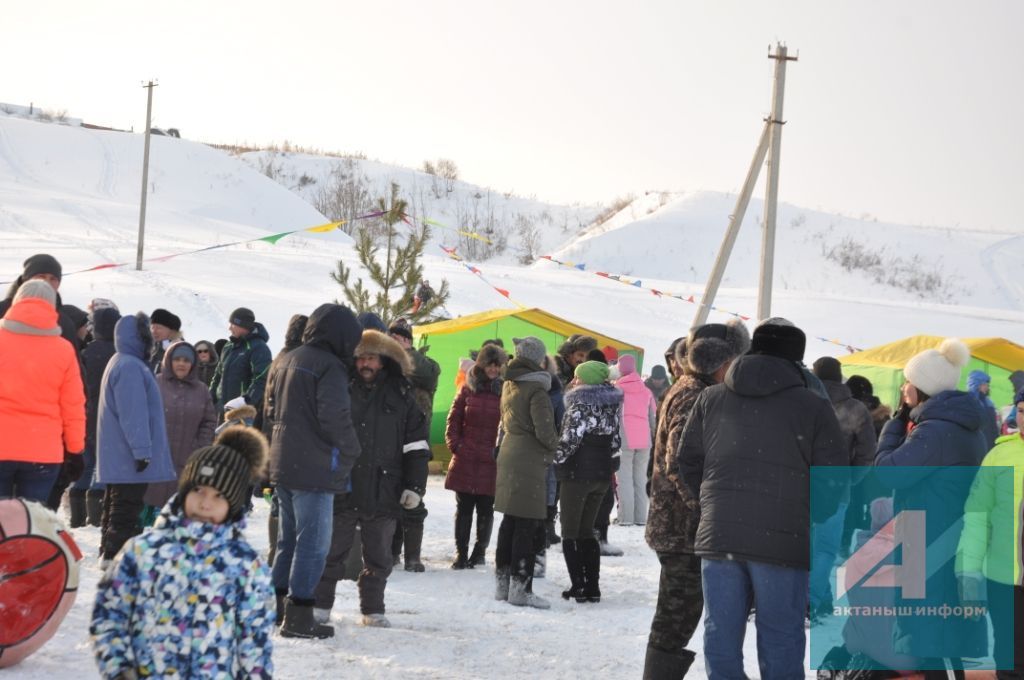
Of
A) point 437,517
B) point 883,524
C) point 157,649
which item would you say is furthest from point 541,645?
point 437,517

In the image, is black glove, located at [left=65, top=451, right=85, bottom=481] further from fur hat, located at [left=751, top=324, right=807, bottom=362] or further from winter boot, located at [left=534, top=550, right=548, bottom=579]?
fur hat, located at [left=751, top=324, right=807, bottom=362]

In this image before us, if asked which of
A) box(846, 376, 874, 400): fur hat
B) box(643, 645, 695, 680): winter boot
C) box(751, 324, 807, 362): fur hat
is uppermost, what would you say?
box(751, 324, 807, 362): fur hat

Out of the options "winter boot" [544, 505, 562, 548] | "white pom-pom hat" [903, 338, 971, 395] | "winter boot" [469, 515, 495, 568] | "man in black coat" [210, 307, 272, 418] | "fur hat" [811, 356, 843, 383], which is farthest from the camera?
"winter boot" [544, 505, 562, 548]

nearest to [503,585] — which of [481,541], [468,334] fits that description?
[481,541]

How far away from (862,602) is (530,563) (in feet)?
9.93

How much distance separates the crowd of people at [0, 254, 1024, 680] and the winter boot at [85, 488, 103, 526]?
0.03 metres

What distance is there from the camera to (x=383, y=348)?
6727mm

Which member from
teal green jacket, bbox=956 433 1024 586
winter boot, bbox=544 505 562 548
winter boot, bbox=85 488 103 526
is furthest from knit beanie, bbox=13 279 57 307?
winter boot, bbox=544 505 562 548

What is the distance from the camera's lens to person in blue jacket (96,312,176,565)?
735 cm

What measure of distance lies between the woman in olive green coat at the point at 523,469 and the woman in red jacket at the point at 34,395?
284 cm

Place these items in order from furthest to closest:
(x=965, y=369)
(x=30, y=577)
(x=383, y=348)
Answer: (x=965, y=369) → (x=383, y=348) → (x=30, y=577)

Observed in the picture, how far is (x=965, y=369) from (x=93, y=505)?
11417 mm

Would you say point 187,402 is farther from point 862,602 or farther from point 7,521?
point 862,602

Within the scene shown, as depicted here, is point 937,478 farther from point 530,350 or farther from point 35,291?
point 35,291
